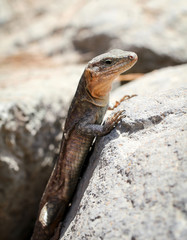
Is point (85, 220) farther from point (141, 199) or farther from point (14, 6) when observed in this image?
point (14, 6)

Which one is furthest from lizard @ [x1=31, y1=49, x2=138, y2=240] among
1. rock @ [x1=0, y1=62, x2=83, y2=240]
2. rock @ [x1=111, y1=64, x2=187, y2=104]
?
rock @ [x1=0, y1=62, x2=83, y2=240]

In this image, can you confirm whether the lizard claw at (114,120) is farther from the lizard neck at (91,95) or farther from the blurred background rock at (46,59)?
the blurred background rock at (46,59)

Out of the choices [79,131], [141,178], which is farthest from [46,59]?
[141,178]

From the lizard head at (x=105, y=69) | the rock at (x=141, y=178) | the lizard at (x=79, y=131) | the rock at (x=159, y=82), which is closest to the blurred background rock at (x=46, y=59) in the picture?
the lizard at (x=79, y=131)

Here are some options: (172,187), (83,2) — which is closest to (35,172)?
(172,187)

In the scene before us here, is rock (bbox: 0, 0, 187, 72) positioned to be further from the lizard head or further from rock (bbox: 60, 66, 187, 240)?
rock (bbox: 60, 66, 187, 240)
